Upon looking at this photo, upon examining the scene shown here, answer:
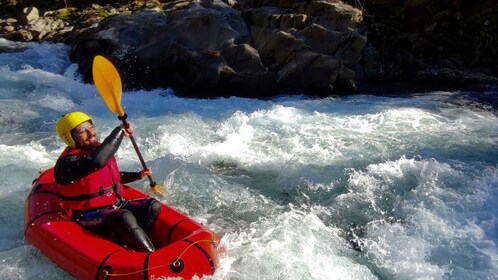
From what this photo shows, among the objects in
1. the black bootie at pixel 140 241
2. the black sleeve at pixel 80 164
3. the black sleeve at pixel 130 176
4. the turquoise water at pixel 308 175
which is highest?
the black sleeve at pixel 80 164

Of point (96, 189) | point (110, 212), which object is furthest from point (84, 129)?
point (110, 212)

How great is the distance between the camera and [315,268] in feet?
14.0

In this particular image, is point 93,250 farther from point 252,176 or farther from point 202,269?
point 252,176

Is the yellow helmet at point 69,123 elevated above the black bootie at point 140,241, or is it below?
above

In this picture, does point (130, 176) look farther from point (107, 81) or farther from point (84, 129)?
point (107, 81)

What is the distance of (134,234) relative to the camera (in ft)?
13.1

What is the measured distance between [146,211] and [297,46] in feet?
21.5

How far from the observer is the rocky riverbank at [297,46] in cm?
972

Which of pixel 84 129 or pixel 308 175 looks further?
pixel 308 175

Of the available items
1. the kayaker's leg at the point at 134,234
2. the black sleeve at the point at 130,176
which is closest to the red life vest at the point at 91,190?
the kayaker's leg at the point at 134,234

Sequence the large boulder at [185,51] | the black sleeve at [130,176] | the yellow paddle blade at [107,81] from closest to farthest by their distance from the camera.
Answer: the black sleeve at [130,176]
the yellow paddle blade at [107,81]
the large boulder at [185,51]

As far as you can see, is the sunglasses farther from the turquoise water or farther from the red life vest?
the turquoise water

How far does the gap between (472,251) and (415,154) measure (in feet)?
7.26

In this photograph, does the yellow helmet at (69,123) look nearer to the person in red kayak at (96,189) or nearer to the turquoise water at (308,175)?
the person in red kayak at (96,189)
